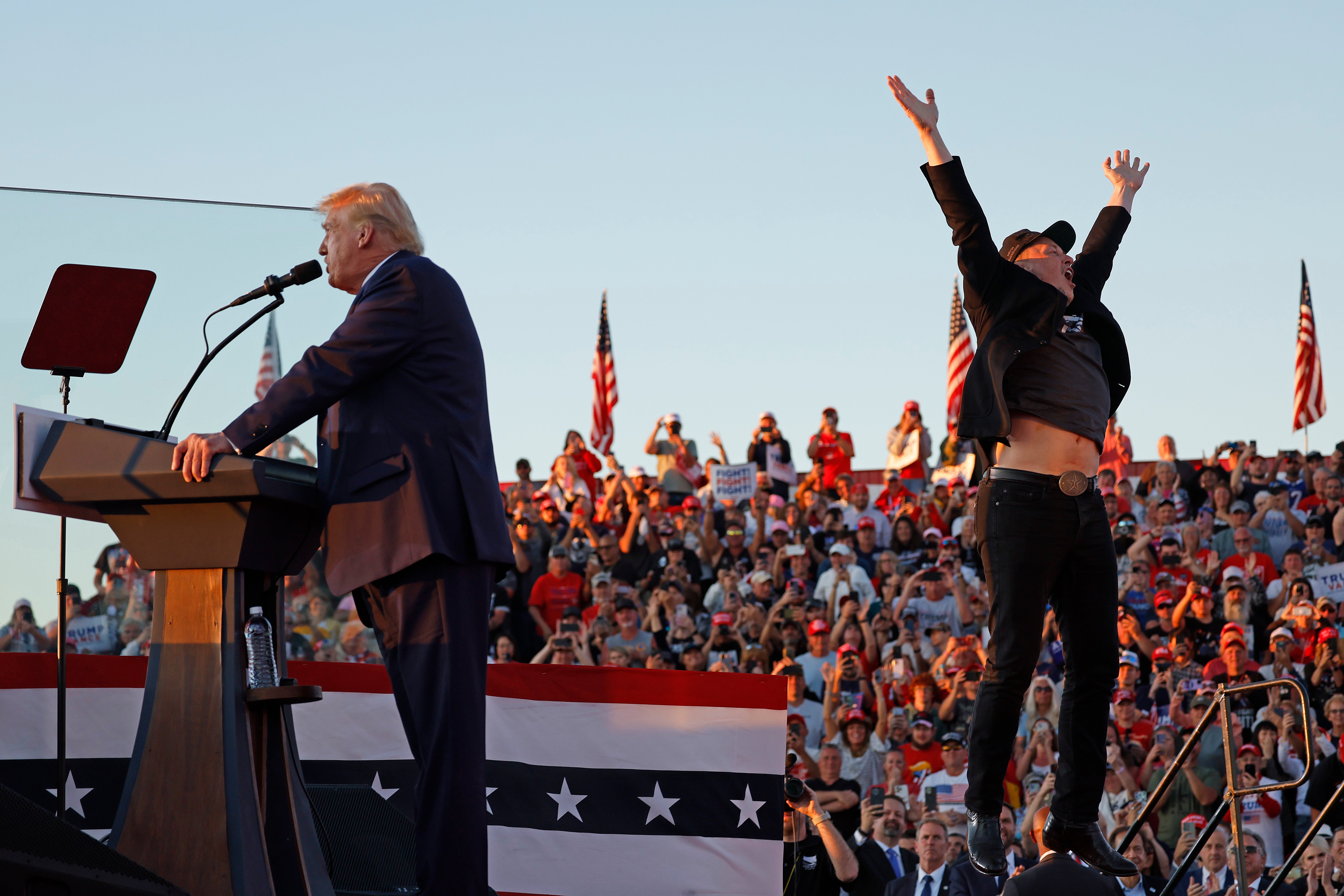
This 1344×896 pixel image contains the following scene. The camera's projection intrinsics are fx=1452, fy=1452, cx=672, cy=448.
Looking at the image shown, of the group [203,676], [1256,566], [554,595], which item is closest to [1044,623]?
[203,676]

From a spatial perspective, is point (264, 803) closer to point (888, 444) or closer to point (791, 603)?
point (791, 603)

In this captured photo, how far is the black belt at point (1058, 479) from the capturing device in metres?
4.04

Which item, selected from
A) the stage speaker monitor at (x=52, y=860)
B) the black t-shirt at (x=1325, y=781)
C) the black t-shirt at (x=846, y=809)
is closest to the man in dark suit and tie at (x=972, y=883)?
the black t-shirt at (x=846, y=809)

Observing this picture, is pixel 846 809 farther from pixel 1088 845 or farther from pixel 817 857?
pixel 1088 845

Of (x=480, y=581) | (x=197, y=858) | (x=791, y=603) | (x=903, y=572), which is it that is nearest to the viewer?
(x=197, y=858)

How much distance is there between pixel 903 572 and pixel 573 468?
15.8 ft

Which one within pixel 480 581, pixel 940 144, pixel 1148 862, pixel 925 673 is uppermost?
pixel 940 144

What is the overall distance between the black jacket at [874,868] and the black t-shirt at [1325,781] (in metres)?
2.46

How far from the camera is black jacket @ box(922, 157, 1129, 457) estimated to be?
4.07m

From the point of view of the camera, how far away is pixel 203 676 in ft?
11.4

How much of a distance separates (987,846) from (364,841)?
1777 millimetres

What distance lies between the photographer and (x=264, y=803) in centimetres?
350

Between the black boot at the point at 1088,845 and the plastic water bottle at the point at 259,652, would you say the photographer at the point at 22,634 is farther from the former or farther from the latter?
the black boot at the point at 1088,845

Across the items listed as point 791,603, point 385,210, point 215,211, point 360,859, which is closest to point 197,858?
point 360,859
